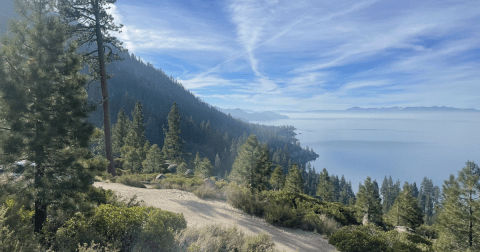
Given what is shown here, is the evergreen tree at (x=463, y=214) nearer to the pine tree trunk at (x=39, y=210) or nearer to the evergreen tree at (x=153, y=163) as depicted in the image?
the pine tree trunk at (x=39, y=210)

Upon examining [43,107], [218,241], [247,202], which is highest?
[43,107]

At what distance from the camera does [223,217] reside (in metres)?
9.68

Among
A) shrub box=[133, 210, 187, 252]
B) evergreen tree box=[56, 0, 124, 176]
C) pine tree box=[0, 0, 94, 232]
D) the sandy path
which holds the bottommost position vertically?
the sandy path

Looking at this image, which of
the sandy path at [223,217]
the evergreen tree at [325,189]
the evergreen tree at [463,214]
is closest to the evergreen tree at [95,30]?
the sandy path at [223,217]

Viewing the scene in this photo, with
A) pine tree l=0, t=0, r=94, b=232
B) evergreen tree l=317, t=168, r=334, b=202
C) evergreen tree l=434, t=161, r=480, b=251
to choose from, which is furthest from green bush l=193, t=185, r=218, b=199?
evergreen tree l=317, t=168, r=334, b=202

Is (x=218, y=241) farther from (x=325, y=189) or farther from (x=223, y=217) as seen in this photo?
(x=325, y=189)

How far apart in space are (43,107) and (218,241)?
5.38 m

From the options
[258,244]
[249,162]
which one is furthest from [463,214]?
[258,244]

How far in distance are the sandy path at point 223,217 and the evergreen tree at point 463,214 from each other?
13193mm

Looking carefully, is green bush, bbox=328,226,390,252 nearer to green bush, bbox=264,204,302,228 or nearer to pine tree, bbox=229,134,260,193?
green bush, bbox=264,204,302,228

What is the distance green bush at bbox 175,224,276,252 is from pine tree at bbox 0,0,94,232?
9.58 feet

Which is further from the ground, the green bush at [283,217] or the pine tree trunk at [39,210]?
the pine tree trunk at [39,210]

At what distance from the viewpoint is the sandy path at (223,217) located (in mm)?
7961

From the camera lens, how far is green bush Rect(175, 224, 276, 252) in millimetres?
5496
